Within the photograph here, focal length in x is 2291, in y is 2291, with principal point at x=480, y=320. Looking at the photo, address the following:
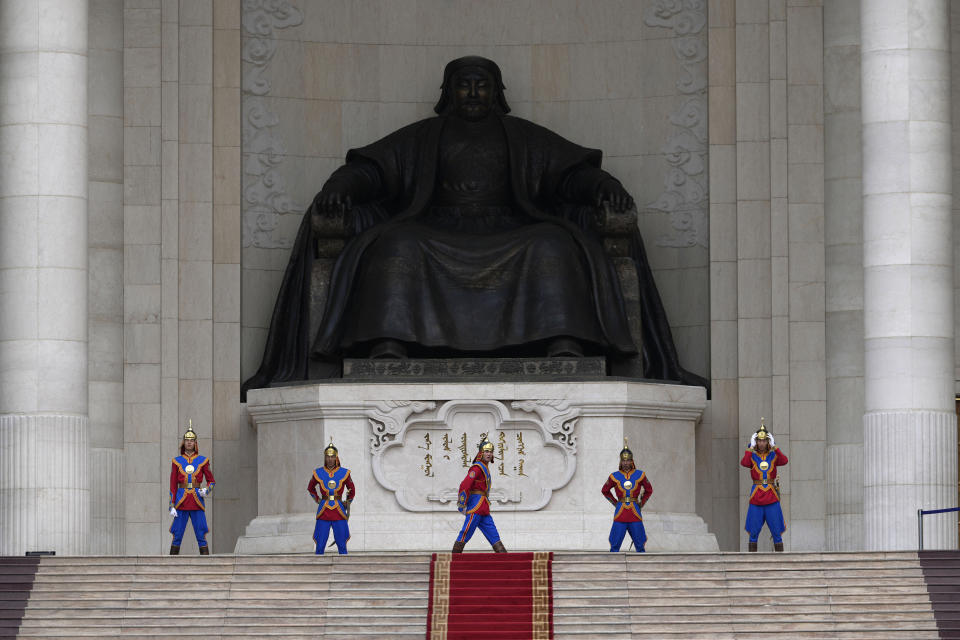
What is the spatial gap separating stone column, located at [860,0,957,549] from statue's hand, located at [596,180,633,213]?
2.94 metres

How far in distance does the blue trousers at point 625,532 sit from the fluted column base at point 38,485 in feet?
16.5

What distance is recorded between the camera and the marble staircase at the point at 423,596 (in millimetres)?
18406

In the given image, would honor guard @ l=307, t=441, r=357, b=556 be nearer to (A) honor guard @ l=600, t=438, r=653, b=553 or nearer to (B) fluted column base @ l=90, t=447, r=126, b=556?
(A) honor guard @ l=600, t=438, r=653, b=553

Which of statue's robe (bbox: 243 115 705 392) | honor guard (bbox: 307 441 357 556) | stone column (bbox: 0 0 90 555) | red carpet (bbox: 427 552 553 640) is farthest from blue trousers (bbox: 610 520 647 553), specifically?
stone column (bbox: 0 0 90 555)

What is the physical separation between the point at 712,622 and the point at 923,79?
21.0 feet

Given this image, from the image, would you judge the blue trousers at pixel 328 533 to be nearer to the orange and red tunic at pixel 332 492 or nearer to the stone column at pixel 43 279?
the orange and red tunic at pixel 332 492

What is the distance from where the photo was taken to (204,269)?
81.4ft

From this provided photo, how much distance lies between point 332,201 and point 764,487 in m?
5.67

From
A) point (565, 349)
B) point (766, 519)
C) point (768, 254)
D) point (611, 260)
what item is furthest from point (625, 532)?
point (768, 254)

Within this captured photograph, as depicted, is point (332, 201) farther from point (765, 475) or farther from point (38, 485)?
point (765, 475)

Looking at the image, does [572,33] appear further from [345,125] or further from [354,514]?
[354,514]

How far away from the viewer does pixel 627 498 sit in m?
21.3

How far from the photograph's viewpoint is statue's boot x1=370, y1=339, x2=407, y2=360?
23531 millimetres

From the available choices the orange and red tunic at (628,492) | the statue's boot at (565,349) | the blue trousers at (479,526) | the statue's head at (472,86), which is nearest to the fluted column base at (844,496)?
the statue's boot at (565,349)
